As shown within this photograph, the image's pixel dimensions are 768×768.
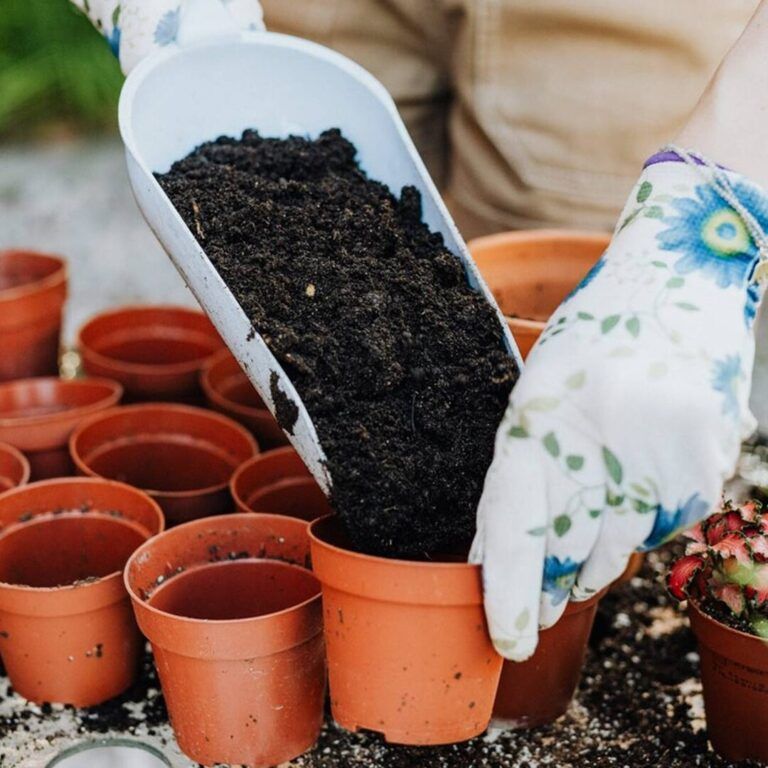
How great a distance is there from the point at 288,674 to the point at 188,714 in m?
0.12

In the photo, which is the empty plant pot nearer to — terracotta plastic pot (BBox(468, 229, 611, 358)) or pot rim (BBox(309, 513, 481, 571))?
pot rim (BBox(309, 513, 481, 571))

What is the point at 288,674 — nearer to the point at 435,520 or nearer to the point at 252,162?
the point at 435,520

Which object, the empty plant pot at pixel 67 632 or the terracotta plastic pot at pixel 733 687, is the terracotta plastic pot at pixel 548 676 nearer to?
the terracotta plastic pot at pixel 733 687

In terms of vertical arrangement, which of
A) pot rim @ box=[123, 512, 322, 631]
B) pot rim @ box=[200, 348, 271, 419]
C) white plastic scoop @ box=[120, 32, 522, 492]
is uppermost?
white plastic scoop @ box=[120, 32, 522, 492]

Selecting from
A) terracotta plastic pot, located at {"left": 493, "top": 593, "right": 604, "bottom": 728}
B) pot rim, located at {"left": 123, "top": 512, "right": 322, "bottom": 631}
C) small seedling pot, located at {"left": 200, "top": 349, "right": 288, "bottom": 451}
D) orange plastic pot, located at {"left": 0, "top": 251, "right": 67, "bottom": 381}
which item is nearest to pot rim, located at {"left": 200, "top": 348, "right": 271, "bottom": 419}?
small seedling pot, located at {"left": 200, "top": 349, "right": 288, "bottom": 451}

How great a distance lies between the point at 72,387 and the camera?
1.81m

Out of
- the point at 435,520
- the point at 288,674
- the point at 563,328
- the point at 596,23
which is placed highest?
the point at 596,23

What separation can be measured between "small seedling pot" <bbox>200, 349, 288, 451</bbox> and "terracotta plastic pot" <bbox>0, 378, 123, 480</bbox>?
0.16 metres

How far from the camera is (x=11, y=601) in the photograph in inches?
50.1

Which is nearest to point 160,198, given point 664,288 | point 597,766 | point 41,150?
→ point 664,288

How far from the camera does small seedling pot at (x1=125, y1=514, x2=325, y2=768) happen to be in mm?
1167

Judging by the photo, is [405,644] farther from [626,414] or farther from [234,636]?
[626,414]

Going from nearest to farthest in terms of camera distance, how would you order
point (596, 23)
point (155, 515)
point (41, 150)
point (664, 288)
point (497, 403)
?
point (664, 288), point (497, 403), point (155, 515), point (596, 23), point (41, 150)

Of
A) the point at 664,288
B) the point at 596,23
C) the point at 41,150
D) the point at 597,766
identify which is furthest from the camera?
the point at 41,150
